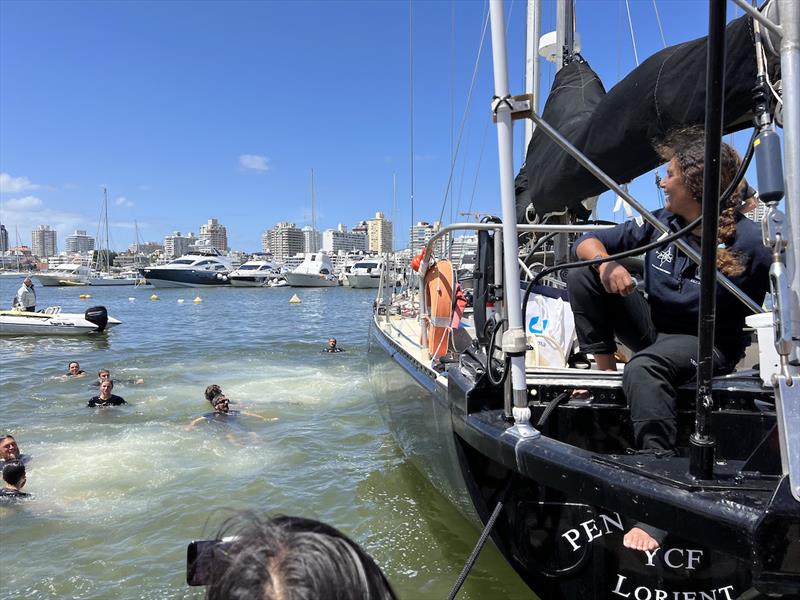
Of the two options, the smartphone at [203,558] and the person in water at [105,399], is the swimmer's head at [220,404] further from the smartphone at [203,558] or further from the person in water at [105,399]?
the smartphone at [203,558]

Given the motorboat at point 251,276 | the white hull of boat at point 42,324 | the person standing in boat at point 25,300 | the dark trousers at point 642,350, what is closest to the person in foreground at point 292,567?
the dark trousers at point 642,350

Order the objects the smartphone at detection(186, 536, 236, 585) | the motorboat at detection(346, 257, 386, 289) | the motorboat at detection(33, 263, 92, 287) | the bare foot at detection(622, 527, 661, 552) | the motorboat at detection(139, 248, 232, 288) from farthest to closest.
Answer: the motorboat at detection(33, 263, 92, 287), the motorboat at detection(346, 257, 386, 289), the motorboat at detection(139, 248, 232, 288), the bare foot at detection(622, 527, 661, 552), the smartphone at detection(186, 536, 236, 585)

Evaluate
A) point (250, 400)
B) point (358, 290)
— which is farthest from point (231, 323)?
point (358, 290)

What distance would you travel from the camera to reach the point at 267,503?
5.70 metres

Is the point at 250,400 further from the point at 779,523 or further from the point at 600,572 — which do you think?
the point at 779,523

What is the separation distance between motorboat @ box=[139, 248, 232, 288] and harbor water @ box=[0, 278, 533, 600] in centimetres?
4853

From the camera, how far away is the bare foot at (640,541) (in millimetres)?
2264

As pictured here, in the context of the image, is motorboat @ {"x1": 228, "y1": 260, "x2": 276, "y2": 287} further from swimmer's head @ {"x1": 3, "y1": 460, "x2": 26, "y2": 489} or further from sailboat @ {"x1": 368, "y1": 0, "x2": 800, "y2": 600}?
sailboat @ {"x1": 368, "y1": 0, "x2": 800, "y2": 600}

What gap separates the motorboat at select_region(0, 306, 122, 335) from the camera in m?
19.2

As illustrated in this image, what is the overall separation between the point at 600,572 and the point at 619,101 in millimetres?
2285

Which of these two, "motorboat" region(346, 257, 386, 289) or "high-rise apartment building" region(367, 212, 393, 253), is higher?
"high-rise apartment building" region(367, 212, 393, 253)

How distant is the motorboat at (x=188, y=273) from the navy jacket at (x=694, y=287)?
62036 mm

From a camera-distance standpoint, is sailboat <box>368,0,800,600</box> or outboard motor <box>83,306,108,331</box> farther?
outboard motor <box>83,306,108,331</box>

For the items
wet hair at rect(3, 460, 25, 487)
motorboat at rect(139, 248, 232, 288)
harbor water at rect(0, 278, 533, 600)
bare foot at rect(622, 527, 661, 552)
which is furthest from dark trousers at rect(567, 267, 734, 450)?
motorboat at rect(139, 248, 232, 288)
